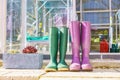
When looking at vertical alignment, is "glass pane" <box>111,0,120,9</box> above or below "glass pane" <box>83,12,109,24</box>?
above

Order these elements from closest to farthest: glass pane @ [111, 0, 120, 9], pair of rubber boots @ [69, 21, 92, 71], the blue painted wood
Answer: pair of rubber boots @ [69, 21, 92, 71]
the blue painted wood
glass pane @ [111, 0, 120, 9]

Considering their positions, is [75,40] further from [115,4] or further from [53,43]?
[115,4]

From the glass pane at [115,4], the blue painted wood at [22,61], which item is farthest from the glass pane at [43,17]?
the glass pane at [115,4]

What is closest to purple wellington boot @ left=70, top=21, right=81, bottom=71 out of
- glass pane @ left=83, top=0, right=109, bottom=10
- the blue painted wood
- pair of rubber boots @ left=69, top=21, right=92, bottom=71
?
pair of rubber boots @ left=69, top=21, right=92, bottom=71

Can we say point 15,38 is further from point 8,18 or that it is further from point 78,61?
point 78,61

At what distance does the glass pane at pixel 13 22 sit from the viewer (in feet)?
15.1

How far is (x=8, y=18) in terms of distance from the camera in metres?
4.65

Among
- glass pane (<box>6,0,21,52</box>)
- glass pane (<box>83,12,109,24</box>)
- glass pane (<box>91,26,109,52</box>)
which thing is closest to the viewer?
glass pane (<box>6,0,21,52</box>)

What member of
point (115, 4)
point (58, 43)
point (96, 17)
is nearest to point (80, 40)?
point (58, 43)

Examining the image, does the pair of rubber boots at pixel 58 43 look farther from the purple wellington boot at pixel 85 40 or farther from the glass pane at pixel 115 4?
the glass pane at pixel 115 4

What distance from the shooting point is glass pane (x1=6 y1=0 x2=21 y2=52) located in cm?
460

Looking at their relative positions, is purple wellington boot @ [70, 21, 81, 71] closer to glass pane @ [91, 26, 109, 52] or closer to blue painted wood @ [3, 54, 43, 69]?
blue painted wood @ [3, 54, 43, 69]

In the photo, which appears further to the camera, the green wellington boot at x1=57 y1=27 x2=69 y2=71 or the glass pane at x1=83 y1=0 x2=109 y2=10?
the glass pane at x1=83 y1=0 x2=109 y2=10

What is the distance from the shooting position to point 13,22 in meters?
Result: 4.72
